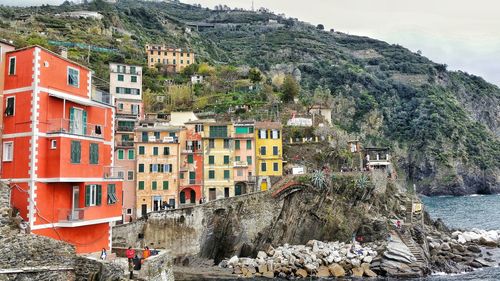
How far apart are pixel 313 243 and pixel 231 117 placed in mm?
29030

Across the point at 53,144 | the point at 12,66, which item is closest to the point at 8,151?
the point at 53,144

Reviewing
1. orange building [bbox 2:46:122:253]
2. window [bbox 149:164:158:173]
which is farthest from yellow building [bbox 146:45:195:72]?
orange building [bbox 2:46:122:253]

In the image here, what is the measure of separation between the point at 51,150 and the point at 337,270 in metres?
29.8

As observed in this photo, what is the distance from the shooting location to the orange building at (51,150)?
22531mm

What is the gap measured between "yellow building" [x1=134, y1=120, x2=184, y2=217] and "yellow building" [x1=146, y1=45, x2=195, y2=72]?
6268 centimetres

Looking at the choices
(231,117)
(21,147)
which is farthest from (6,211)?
(231,117)

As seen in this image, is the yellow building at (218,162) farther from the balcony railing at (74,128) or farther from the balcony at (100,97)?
the balcony railing at (74,128)

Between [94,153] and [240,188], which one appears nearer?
[94,153]

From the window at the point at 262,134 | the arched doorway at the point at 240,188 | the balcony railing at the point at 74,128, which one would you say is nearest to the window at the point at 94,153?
the balcony railing at the point at 74,128

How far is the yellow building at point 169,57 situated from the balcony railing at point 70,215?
3623 inches

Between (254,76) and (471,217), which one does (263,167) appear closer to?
(254,76)

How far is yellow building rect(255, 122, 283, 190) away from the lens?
56656 mm

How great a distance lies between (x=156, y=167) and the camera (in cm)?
5300

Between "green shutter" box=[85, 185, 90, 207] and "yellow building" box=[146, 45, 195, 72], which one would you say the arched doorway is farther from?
"yellow building" box=[146, 45, 195, 72]
